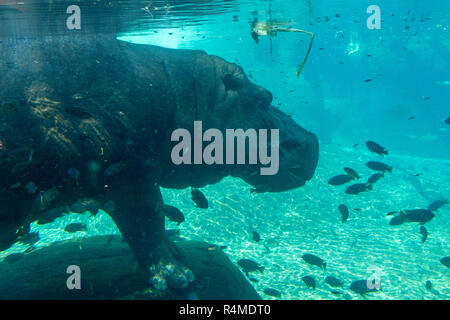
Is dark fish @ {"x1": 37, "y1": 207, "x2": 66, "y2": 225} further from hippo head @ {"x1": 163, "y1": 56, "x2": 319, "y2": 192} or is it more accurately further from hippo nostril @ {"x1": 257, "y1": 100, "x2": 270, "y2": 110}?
hippo nostril @ {"x1": 257, "y1": 100, "x2": 270, "y2": 110}

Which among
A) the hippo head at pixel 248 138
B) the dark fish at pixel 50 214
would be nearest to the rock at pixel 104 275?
the dark fish at pixel 50 214

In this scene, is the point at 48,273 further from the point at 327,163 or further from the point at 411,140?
the point at 411,140

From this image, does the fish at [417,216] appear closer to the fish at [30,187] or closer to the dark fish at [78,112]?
the dark fish at [78,112]

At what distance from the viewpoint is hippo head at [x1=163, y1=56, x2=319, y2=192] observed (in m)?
6.81

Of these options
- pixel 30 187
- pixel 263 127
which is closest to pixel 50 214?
pixel 30 187

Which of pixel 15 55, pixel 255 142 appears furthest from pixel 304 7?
pixel 15 55

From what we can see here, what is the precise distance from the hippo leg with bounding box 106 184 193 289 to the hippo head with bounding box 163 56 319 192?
1118 millimetres

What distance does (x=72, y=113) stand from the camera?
505 cm

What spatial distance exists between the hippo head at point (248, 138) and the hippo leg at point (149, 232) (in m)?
1.12

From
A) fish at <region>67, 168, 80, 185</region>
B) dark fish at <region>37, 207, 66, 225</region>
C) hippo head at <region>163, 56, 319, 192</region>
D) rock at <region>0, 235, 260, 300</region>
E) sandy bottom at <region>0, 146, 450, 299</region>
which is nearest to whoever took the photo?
fish at <region>67, 168, 80, 185</region>

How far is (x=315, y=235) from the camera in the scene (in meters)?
14.6

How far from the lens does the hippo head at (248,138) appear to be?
681 cm

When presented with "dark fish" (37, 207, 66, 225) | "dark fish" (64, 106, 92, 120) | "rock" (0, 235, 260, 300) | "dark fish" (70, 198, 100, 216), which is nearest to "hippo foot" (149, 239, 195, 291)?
"rock" (0, 235, 260, 300)
